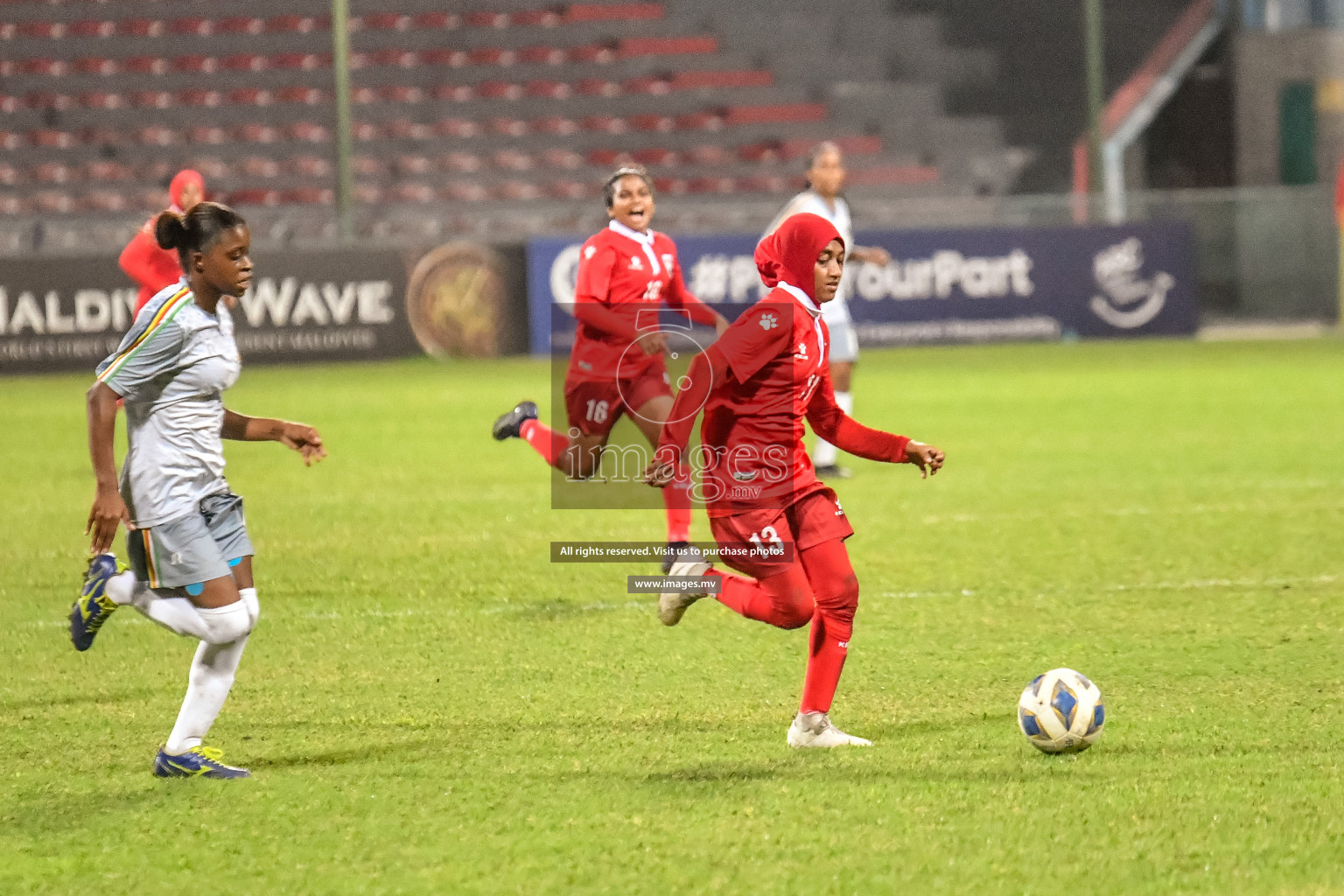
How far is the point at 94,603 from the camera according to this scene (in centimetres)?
568

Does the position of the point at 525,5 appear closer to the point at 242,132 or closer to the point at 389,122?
the point at 389,122

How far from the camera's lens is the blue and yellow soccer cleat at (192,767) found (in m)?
5.53

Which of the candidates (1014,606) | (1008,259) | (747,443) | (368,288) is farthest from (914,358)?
(747,443)

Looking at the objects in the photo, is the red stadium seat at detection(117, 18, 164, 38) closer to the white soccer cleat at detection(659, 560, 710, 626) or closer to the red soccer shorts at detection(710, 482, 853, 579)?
the white soccer cleat at detection(659, 560, 710, 626)

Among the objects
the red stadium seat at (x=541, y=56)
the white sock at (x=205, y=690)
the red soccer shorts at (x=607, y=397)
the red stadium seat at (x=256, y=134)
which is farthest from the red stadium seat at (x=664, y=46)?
the white sock at (x=205, y=690)

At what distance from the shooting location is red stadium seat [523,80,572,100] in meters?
30.8

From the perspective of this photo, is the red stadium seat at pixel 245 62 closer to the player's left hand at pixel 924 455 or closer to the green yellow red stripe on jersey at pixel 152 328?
the green yellow red stripe on jersey at pixel 152 328

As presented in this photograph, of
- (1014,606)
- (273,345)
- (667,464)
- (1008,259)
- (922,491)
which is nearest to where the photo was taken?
(667,464)

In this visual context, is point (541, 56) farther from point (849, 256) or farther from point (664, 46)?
point (849, 256)

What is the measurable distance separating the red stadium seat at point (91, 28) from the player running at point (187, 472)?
26.6 metres

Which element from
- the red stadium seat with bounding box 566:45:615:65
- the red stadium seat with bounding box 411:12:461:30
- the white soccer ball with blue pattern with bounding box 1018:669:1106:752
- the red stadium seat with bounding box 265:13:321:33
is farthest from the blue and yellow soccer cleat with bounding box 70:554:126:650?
the red stadium seat with bounding box 411:12:461:30

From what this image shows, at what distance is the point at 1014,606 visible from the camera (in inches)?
320

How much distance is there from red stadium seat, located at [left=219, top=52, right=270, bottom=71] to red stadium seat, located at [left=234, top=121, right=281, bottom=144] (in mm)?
1128

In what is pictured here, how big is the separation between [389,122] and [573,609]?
23.2 meters
